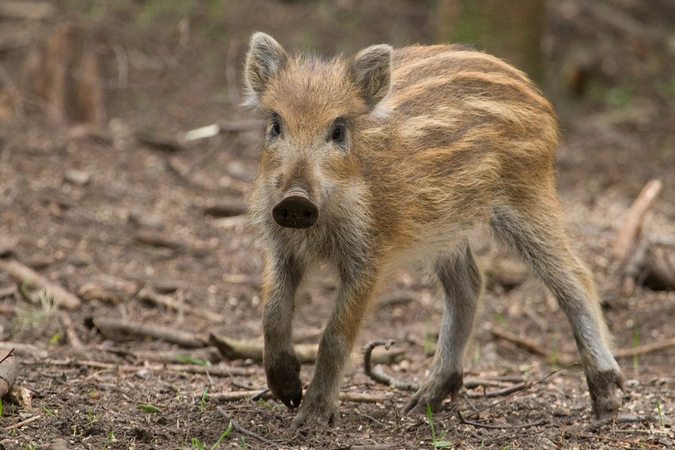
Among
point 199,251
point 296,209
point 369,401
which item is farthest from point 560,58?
point 296,209

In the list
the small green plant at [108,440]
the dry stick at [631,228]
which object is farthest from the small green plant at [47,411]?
the dry stick at [631,228]

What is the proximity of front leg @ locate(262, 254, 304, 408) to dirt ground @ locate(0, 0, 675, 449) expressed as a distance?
0.14 meters

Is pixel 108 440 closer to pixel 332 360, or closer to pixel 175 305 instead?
pixel 332 360

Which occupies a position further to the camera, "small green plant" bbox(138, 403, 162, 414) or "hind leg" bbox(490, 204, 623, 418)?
"hind leg" bbox(490, 204, 623, 418)

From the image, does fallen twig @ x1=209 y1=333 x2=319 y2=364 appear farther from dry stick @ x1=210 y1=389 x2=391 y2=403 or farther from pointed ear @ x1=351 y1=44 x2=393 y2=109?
pointed ear @ x1=351 y1=44 x2=393 y2=109

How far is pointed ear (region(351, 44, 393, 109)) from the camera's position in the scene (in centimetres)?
464

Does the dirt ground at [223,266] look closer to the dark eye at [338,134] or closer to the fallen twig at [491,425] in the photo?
the fallen twig at [491,425]

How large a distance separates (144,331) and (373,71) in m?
2.43

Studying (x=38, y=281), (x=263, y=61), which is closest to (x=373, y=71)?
(x=263, y=61)

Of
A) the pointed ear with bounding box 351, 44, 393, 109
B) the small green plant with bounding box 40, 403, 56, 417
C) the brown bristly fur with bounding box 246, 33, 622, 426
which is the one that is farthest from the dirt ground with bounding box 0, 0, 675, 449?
the pointed ear with bounding box 351, 44, 393, 109

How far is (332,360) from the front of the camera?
14.4 feet

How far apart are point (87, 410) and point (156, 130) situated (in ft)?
20.6

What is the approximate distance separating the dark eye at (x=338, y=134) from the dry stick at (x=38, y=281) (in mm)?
2626

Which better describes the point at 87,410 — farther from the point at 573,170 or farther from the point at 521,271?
the point at 573,170
